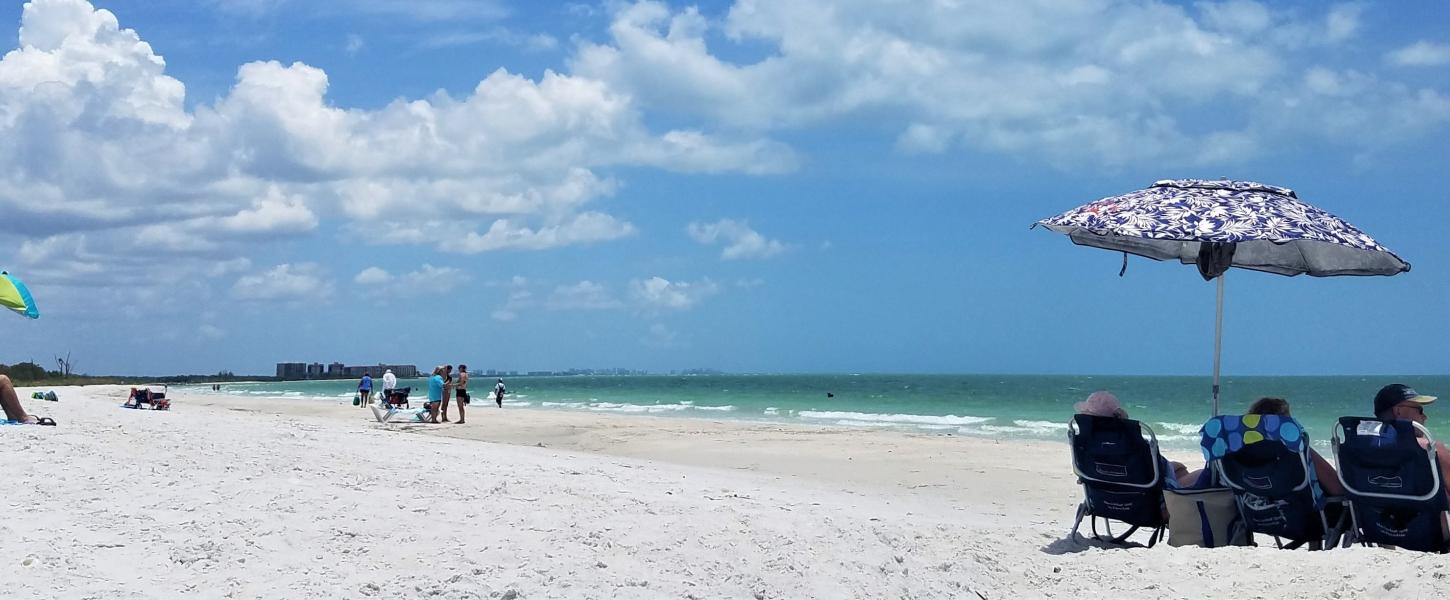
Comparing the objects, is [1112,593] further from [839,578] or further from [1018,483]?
[1018,483]

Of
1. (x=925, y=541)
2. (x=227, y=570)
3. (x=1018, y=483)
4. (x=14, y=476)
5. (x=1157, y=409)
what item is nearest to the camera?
(x=227, y=570)

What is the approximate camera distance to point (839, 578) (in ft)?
16.7

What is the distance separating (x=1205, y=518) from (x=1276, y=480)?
18.9 inches

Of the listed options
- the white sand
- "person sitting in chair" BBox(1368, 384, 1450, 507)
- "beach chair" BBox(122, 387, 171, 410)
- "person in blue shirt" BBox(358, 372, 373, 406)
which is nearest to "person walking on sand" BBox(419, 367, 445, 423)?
"beach chair" BBox(122, 387, 171, 410)

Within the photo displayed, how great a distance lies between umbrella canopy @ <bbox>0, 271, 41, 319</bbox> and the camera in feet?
37.0

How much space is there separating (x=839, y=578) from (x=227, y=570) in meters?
2.83

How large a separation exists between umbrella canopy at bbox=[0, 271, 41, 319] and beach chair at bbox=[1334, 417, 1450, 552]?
12292 mm

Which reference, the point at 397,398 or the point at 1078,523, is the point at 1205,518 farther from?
the point at 397,398

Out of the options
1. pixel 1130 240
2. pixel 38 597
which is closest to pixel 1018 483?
pixel 1130 240

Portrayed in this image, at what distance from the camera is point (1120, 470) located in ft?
21.2

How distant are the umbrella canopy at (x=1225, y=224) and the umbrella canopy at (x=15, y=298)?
10.7 m

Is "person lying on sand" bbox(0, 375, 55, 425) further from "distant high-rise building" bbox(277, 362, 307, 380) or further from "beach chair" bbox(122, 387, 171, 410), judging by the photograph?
"distant high-rise building" bbox(277, 362, 307, 380)

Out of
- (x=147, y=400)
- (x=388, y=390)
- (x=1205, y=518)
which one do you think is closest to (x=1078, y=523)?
(x=1205, y=518)

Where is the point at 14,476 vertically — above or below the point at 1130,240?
below
